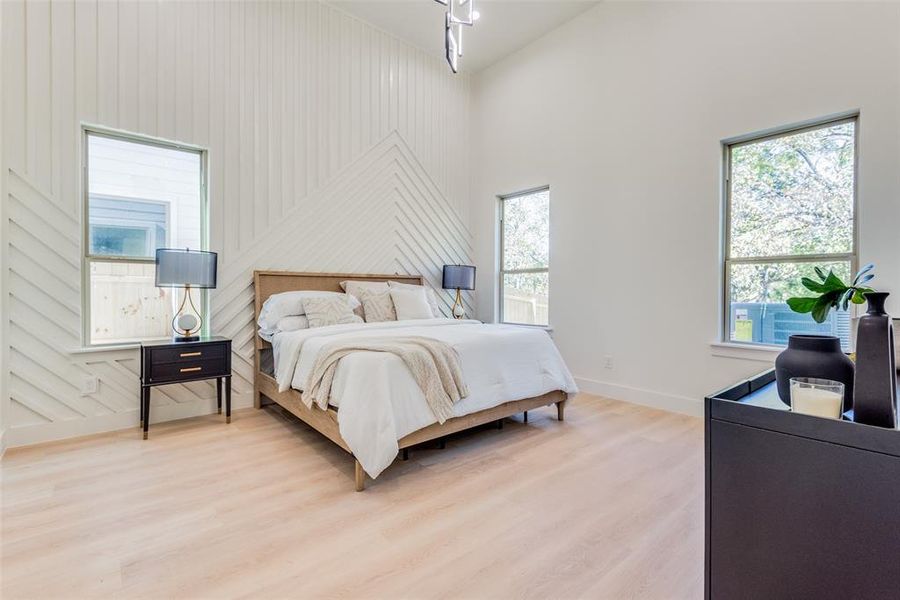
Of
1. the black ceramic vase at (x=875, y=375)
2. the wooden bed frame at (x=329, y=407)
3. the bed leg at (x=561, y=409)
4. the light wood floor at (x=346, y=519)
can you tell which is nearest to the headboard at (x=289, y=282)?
the wooden bed frame at (x=329, y=407)

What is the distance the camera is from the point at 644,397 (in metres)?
3.86

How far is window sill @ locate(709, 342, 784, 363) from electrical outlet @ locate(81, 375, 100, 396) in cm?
478

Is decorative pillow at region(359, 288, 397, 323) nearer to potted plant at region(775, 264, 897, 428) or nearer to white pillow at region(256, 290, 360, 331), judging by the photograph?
white pillow at region(256, 290, 360, 331)

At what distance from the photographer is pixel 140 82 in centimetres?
322

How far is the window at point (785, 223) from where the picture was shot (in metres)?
2.91

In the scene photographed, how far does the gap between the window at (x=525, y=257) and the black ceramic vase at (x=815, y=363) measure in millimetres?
3595

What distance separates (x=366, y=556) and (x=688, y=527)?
143cm

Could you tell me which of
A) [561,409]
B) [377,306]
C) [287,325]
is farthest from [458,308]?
[287,325]

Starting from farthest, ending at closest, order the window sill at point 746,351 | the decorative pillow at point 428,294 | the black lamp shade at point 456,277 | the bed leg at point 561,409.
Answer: the black lamp shade at point 456,277 < the decorative pillow at point 428,294 < the bed leg at point 561,409 < the window sill at point 746,351

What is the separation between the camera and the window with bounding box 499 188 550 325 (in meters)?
4.86

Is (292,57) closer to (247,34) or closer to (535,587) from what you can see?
(247,34)

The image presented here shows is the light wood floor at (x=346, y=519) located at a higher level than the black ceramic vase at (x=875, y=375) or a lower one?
lower

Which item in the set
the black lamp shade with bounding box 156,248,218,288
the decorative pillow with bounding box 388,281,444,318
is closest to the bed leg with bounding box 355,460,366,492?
the black lamp shade with bounding box 156,248,218,288

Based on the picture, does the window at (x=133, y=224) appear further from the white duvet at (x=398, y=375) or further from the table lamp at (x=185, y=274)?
the white duvet at (x=398, y=375)
